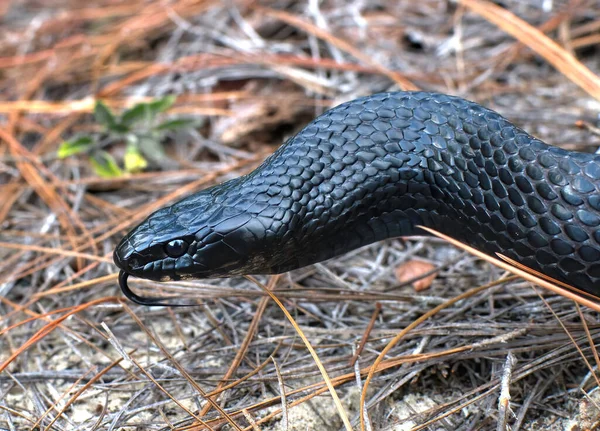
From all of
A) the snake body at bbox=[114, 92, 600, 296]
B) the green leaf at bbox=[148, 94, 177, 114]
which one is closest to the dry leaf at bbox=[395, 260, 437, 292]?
the snake body at bbox=[114, 92, 600, 296]

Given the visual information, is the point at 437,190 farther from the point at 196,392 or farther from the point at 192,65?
the point at 192,65

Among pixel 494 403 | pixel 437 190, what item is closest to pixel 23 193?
pixel 437 190

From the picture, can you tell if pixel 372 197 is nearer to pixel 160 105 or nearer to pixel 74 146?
pixel 160 105

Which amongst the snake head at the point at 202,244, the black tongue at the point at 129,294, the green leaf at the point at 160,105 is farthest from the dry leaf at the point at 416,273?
the green leaf at the point at 160,105

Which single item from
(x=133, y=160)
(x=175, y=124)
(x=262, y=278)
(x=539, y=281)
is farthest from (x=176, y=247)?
(x=175, y=124)

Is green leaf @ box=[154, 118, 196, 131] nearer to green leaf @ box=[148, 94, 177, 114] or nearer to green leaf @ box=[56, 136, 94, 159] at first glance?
green leaf @ box=[148, 94, 177, 114]

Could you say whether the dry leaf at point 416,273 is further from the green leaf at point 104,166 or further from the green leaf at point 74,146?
the green leaf at point 74,146
